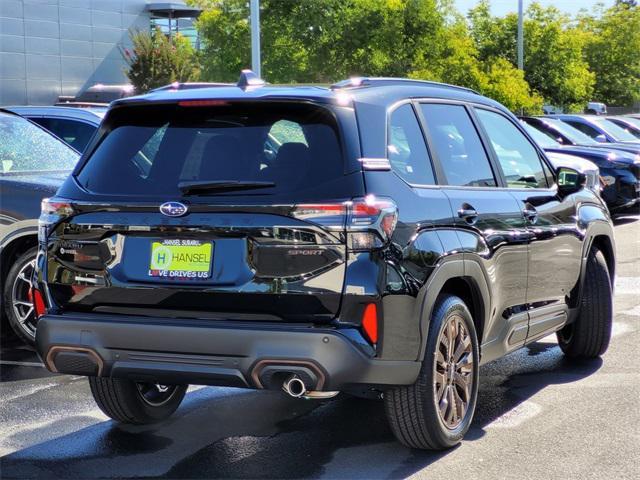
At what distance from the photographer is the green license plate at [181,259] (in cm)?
455

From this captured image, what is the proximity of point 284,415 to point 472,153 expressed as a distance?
1764mm

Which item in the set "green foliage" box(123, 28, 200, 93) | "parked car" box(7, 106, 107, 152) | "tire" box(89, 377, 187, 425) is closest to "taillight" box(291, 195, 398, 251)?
"tire" box(89, 377, 187, 425)

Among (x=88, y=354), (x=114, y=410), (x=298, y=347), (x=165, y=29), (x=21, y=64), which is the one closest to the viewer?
(x=298, y=347)

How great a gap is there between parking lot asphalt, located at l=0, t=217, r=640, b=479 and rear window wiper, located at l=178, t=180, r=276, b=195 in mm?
1291

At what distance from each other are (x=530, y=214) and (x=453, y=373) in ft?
4.25

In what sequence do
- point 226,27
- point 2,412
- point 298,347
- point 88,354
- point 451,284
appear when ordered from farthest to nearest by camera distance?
point 226,27
point 2,412
point 451,284
point 88,354
point 298,347

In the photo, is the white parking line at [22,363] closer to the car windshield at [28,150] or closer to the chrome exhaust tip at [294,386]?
the car windshield at [28,150]

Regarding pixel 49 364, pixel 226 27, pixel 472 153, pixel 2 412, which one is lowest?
pixel 2 412

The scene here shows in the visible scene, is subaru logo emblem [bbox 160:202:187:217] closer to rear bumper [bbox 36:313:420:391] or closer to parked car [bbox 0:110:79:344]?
rear bumper [bbox 36:313:420:391]

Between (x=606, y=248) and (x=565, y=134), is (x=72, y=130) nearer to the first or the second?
(x=606, y=248)

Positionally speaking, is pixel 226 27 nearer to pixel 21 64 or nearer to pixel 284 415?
pixel 21 64

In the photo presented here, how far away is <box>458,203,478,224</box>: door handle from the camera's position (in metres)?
5.18

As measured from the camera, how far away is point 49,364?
4816 millimetres

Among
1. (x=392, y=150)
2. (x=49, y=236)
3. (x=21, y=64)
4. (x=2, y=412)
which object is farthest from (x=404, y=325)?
(x=21, y=64)
